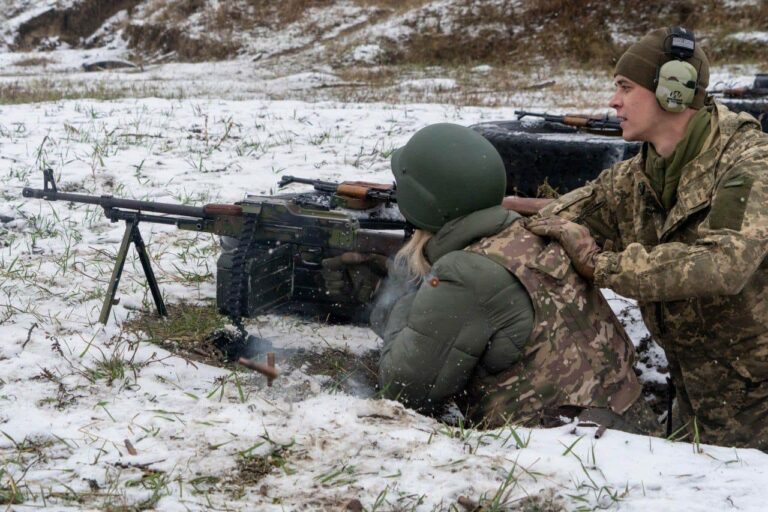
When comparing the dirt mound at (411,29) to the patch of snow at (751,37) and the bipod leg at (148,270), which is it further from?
the bipod leg at (148,270)

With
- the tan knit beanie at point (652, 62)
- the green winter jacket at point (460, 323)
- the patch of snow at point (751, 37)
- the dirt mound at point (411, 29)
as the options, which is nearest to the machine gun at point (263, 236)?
the green winter jacket at point (460, 323)

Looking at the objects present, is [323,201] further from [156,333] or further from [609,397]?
[609,397]

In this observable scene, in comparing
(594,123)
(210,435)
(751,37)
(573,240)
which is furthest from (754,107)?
(751,37)

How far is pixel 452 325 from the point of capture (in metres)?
3.05

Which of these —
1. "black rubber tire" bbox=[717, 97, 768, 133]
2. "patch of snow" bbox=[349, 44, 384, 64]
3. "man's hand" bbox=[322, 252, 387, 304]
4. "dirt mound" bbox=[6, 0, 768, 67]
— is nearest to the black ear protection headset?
"man's hand" bbox=[322, 252, 387, 304]

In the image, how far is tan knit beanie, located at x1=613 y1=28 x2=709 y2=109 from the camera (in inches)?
142

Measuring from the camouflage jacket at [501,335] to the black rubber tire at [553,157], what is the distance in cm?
253

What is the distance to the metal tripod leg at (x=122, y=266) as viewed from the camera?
14.3 ft

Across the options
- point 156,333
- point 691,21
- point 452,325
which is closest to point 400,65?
point 691,21

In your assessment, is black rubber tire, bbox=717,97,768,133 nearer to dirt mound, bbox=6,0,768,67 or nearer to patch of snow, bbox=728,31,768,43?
dirt mound, bbox=6,0,768,67

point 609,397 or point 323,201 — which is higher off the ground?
point 323,201

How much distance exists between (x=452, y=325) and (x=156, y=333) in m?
1.97

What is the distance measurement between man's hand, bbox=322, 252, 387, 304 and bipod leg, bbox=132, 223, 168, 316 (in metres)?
0.92

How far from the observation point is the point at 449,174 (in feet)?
10.4
